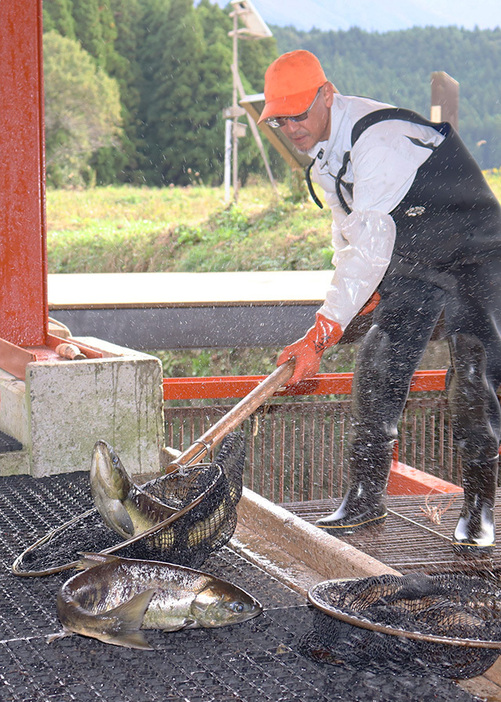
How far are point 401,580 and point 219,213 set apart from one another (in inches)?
845

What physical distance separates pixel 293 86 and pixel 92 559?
7.25 ft

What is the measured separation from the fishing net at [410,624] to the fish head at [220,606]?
230mm

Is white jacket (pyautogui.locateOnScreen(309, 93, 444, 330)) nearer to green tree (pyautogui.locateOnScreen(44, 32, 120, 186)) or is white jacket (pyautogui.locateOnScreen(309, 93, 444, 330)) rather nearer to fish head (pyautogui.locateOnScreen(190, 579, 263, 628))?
fish head (pyautogui.locateOnScreen(190, 579, 263, 628))

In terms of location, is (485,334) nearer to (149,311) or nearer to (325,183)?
(325,183)

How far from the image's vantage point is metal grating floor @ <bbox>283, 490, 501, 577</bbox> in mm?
3666

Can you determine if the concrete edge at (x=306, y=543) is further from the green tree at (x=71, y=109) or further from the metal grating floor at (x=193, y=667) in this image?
the green tree at (x=71, y=109)

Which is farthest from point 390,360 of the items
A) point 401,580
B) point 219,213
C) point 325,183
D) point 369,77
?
point 369,77

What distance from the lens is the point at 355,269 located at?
3.67 metres

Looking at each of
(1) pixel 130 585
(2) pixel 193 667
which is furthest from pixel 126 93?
(2) pixel 193 667

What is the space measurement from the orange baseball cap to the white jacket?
0.49ft

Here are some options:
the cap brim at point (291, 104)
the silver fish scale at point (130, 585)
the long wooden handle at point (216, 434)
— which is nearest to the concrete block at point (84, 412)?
the long wooden handle at point (216, 434)

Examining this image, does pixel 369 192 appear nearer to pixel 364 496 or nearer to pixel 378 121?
pixel 378 121

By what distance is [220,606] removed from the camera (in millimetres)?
2463

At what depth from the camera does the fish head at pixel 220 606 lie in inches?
96.6
